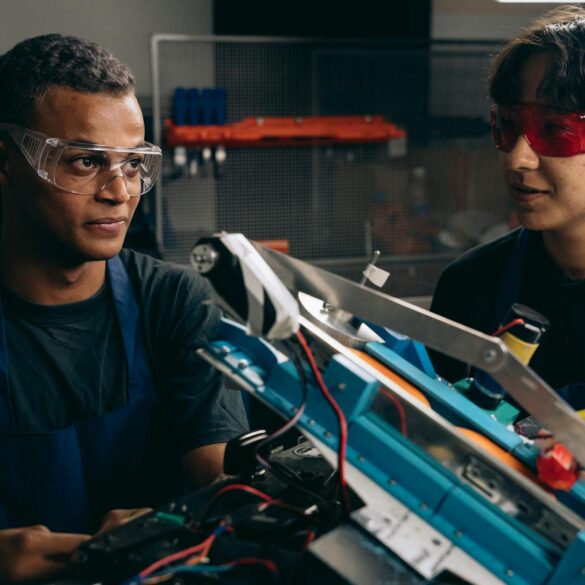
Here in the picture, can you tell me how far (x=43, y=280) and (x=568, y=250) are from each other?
117 centimetres

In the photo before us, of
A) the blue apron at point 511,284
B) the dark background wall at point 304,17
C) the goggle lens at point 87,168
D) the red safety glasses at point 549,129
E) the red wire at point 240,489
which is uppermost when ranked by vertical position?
the dark background wall at point 304,17

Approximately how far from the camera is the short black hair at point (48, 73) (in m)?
1.51

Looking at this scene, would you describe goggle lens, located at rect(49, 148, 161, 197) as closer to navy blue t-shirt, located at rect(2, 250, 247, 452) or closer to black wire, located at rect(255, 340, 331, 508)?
navy blue t-shirt, located at rect(2, 250, 247, 452)

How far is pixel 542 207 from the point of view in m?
1.67

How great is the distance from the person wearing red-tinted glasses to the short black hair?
81 cm

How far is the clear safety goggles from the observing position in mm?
1468

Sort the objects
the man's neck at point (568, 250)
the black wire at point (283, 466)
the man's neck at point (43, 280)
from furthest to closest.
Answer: the man's neck at point (568, 250)
the man's neck at point (43, 280)
the black wire at point (283, 466)

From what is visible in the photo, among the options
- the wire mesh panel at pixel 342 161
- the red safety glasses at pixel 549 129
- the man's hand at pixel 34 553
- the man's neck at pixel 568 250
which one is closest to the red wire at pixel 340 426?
the man's hand at pixel 34 553

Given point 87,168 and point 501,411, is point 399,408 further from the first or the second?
point 87,168

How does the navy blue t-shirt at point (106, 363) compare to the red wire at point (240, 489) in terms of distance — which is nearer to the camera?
the red wire at point (240, 489)

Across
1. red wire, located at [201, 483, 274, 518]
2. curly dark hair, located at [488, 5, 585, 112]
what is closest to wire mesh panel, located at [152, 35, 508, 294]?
curly dark hair, located at [488, 5, 585, 112]

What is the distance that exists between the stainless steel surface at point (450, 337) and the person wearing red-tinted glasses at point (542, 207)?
623 mm

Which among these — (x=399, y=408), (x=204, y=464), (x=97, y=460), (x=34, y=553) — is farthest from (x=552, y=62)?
(x=34, y=553)

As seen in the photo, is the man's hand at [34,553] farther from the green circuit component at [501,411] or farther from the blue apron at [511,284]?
the blue apron at [511,284]
